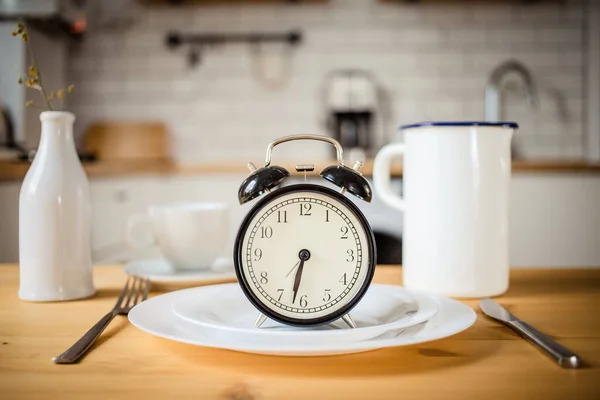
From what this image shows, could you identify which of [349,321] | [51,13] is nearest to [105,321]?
[349,321]

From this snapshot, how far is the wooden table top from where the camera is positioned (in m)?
0.46

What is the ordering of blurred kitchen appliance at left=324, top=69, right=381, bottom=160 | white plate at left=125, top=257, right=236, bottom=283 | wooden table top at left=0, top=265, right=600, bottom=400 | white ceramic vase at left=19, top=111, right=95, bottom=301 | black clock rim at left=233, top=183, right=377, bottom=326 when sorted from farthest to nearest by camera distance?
blurred kitchen appliance at left=324, top=69, right=381, bottom=160
white plate at left=125, top=257, right=236, bottom=283
white ceramic vase at left=19, top=111, right=95, bottom=301
black clock rim at left=233, top=183, right=377, bottom=326
wooden table top at left=0, top=265, right=600, bottom=400

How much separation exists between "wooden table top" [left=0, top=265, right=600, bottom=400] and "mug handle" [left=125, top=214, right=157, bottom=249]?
0.97 feet

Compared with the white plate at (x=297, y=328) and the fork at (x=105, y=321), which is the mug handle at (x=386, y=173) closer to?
the white plate at (x=297, y=328)

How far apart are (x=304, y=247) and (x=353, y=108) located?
2.68m

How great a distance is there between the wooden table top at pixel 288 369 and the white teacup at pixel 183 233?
11.3 inches

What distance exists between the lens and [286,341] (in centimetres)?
52

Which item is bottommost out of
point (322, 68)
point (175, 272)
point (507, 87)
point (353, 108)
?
point (175, 272)

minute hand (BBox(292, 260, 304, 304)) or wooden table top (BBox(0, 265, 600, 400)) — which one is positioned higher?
minute hand (BBox(292, 260, 304, 304))

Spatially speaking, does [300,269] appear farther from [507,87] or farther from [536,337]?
[507,87]

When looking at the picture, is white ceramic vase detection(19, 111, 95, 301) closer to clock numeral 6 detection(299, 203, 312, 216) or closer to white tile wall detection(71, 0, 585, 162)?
clock numeral 6 detection(299, 203, 312, 216)

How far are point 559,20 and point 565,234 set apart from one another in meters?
1.34

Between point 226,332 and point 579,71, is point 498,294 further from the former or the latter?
point 579,71

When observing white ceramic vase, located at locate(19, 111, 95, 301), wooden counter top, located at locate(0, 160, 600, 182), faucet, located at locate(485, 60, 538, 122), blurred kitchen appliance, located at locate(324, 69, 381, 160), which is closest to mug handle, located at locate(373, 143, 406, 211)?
white ceramic vase, located at locate(19, 111, 95, 301)
